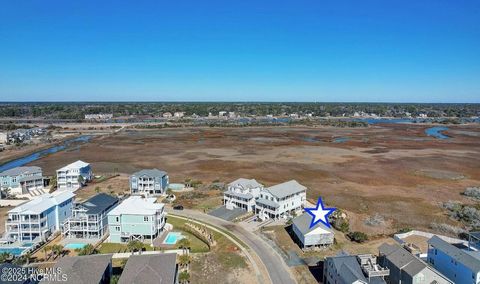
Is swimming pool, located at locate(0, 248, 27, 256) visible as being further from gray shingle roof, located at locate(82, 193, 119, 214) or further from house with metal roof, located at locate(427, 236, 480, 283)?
house with metal roof, located at locate(427, 236, 480, 283)

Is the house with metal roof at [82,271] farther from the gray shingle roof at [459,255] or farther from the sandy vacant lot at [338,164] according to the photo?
the sandy vacant lot at [338,164]

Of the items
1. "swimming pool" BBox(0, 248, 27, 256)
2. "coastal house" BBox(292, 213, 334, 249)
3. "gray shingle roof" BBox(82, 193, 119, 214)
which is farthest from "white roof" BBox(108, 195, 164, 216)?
"coastal house" BBox(292, 213, 334, 249)

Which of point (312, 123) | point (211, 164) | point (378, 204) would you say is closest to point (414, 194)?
point (378, 204)

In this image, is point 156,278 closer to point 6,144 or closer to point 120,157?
point 120,157

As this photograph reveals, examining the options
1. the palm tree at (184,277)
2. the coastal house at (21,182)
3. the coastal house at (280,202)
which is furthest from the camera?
the coastal house at (21,182)

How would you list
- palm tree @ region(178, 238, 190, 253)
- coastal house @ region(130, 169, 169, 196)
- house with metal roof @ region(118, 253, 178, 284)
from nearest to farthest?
1. house with metal roof @ region(118, 253, 178, 284)
2. palm tree @ region(178, 238, 190, 253)
3. coastal house @ region(130, 169, 169, 196)

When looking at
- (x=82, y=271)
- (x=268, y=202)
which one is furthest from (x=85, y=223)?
(x=268, y=202)

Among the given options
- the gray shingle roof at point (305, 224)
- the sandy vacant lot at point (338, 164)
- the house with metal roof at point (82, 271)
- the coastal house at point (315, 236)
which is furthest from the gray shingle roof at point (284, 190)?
the house with metal roof at point (82, 271)
